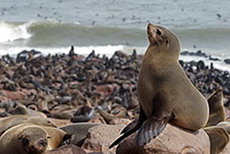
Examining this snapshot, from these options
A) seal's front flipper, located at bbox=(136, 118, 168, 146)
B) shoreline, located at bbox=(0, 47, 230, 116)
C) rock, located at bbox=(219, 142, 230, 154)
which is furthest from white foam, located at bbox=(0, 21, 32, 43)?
seal's front flipper, located at bbox=(136, 118, 168, 146)

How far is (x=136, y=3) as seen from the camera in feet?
139

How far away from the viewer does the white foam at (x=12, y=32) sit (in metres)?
27.9

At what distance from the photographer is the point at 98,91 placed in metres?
13.3

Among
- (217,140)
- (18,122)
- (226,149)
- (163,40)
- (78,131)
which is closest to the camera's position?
(163,40)

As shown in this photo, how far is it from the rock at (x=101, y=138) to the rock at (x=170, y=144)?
21.6 inches

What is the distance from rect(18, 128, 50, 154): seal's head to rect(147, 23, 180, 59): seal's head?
1291 millimetres

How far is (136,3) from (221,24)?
1333 cm

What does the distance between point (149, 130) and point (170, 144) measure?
12.6 inches

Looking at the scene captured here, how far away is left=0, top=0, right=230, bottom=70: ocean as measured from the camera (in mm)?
24766

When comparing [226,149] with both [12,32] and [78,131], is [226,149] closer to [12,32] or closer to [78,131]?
[78,131]

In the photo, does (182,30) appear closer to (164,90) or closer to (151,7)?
(151,7)

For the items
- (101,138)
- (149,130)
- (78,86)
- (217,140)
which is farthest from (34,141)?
(78,86)

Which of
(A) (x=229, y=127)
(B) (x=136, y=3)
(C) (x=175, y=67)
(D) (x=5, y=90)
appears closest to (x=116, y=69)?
(D) (x=5, y=90)

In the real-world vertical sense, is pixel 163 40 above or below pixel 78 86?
above
